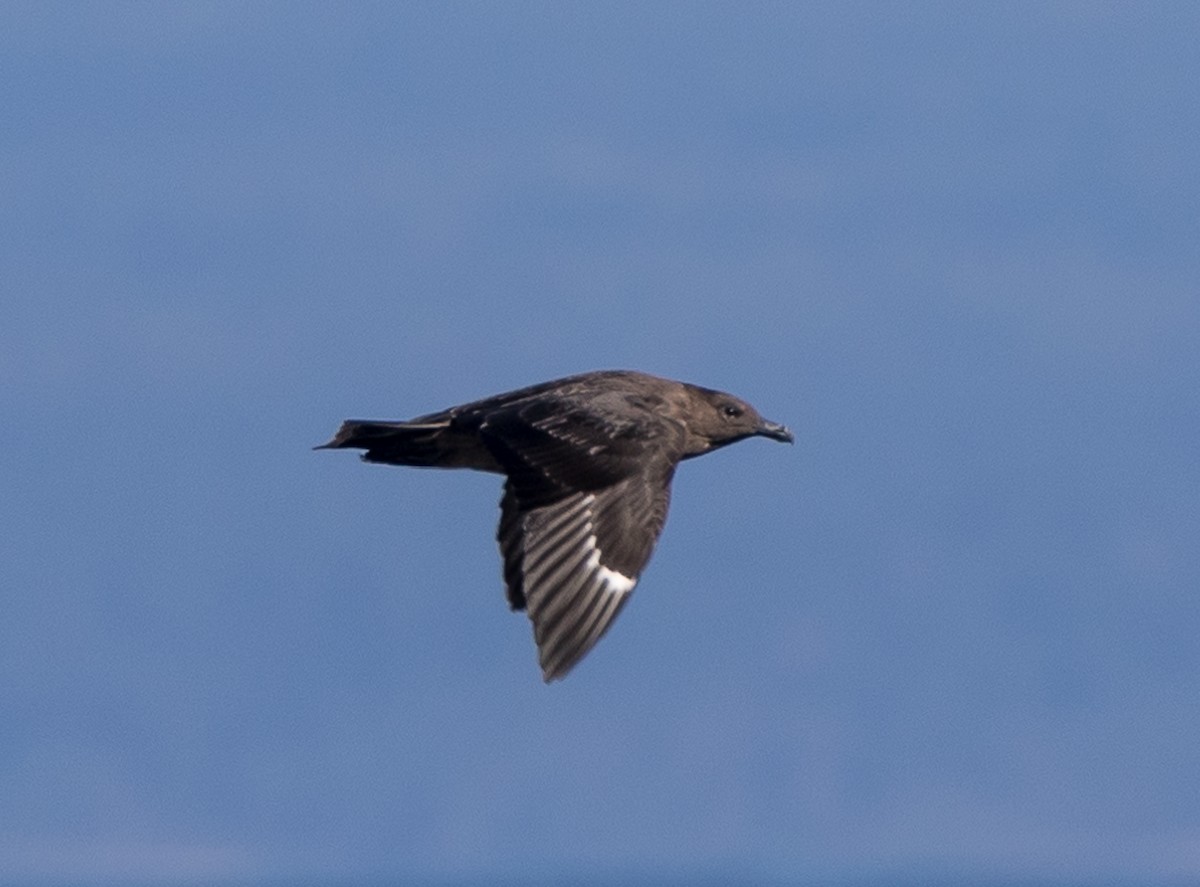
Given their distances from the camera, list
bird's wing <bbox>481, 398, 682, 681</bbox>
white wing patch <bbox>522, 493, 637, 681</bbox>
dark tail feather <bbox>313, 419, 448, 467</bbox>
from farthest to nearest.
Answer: dark tail feather <bbox>313, 419, 448, 467</bbox>, bird's wing <bbox>481, 398, 682, 681</bbox>, white wing patch <bbox>522, 493, 637, 681</bbox>

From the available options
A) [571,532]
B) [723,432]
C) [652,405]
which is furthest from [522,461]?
[723,432]

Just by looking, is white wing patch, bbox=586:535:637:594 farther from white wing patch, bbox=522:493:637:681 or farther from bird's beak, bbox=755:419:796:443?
bird's beak, bbox=755:419:796:443

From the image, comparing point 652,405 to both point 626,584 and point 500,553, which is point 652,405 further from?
point 626,584

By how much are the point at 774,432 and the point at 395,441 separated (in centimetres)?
251

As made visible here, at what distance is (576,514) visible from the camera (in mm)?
13156

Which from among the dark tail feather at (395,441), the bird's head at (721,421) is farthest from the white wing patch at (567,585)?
the bird's head at (721,421)

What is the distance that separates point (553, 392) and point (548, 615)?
196cm

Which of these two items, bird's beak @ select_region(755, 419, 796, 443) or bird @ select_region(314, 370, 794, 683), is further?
bird's beak @ select_region(755, 419, 796, 443)

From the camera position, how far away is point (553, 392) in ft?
47.1

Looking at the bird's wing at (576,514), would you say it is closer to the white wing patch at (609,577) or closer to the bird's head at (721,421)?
the white wing patch at (609,577)

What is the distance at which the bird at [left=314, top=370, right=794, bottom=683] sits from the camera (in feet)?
41.7

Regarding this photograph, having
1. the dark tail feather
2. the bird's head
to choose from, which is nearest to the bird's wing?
the dark tail feather

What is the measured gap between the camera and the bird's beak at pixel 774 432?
1580cm

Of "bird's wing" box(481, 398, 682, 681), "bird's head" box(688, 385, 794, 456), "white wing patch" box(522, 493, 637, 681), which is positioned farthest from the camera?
"bird's head" box(688, 385, 794, 456)
